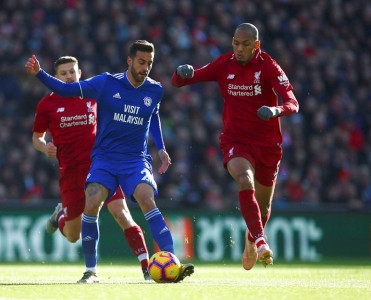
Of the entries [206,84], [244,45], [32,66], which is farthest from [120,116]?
[206,84]

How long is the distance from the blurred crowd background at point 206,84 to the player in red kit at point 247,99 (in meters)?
7.03

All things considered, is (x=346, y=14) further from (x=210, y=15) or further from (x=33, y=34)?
(x=33, y=34)

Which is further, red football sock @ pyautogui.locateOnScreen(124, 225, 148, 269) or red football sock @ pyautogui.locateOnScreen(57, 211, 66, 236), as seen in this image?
red football sock @ pyautogui.locateOnScreen(57, 211, 66, 236)

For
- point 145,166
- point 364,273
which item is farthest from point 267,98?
point 364,273

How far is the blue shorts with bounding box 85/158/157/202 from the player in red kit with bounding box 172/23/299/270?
0.97 metres

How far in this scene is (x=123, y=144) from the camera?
10.3 metres

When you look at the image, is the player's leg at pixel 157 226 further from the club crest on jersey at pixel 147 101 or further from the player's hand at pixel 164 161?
the club crest on jersey at pixel 147 101

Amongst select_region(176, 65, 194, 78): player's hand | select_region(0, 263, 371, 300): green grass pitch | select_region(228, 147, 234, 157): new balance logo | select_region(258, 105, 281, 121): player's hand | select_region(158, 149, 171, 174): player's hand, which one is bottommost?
select_region(0, 263, 371, 300): green grass pitch

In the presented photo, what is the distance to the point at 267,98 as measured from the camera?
10.8 meters

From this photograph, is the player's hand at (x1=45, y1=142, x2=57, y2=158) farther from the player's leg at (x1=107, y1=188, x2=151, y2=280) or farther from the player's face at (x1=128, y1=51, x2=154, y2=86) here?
the player's face at (x1=128, y1=51, x2=154, y2=86)

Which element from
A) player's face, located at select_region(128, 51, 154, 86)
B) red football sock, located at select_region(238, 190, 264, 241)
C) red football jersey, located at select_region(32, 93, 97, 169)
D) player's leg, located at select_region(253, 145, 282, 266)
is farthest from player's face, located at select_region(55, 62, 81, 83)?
red football sock, located at select_region(238, 190, 264, 241)

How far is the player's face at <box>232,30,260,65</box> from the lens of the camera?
10508 mm

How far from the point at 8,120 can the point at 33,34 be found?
8.58 ft

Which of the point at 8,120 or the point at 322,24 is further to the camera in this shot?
the point at 322,24
